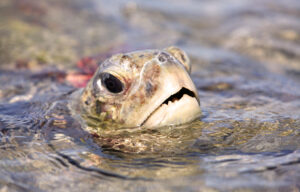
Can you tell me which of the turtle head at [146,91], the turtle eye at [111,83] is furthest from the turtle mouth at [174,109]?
the turtle eye at [111,83]

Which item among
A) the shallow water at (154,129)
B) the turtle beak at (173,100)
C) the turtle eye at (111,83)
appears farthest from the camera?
the turtle eye at (111,83)

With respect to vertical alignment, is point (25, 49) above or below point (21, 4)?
below

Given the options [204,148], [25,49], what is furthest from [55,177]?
[25,49]

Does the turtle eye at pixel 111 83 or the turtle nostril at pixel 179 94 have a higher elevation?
the turtle eye at pixel 111 83

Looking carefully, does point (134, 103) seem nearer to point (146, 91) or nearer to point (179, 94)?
point (146, 91)

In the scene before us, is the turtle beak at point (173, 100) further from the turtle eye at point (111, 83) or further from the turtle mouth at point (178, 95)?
the turtle eye at point (111, 83)

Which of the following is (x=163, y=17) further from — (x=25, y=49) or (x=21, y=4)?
(x=25, y=49)

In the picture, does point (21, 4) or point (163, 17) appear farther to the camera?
point (163, 17)

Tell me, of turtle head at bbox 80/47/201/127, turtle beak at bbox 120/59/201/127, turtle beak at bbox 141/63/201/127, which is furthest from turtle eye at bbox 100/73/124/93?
turtle beak at bbox 141/63/201/127
